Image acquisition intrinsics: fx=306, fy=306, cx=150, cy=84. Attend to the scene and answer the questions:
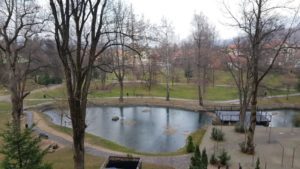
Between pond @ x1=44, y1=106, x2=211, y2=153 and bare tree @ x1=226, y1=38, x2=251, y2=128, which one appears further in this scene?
pond @ x1=44, y1=106, x2=211, y2=153

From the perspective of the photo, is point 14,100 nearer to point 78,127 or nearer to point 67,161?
point 67,161

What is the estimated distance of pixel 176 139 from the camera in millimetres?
24281

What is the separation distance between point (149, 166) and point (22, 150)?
7914mm

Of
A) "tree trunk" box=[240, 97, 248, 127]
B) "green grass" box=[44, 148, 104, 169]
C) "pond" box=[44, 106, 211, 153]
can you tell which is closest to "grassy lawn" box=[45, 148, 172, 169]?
"green grass" box=[44, 148, 104, 169]

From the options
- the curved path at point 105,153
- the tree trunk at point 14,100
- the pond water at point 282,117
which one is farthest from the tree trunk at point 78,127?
the pond water at point 282,117

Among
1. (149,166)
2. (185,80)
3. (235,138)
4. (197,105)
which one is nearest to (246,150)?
(235,138)

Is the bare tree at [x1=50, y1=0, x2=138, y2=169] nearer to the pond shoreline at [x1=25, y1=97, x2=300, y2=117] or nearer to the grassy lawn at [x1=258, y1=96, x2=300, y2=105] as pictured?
the pond shoreline at [x1=25, y1=97, x2=300, y2=117]

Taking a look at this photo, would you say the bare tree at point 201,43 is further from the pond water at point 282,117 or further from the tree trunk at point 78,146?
the tree trunk at point 78,146

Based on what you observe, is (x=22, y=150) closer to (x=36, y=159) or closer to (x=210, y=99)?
(x=36, y=159)

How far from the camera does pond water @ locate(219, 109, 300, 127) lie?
28823mm

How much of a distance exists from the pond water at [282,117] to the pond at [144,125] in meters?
6.12

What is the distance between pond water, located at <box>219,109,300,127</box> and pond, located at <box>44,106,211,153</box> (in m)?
6.12

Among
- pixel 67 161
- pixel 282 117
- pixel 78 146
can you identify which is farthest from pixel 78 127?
pixel 282 117

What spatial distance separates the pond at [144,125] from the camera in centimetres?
2312
